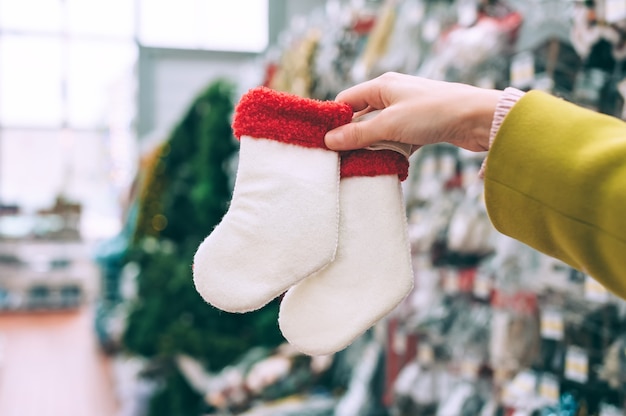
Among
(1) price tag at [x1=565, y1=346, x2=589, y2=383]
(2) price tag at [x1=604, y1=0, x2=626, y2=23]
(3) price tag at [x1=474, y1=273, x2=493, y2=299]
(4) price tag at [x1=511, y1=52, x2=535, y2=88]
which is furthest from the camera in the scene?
(3) price tag at [x1=474, y1=273, x2=493, y2=299]

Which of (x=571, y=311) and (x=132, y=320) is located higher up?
(x=571, y=311)

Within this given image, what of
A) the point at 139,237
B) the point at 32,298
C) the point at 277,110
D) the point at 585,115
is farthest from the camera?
the point at 32,298

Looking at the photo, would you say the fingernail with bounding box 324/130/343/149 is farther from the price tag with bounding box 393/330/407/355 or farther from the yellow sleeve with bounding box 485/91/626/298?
the price tag with bounding box 393/330/407/355

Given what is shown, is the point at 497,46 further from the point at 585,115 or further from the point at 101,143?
the point at 101,143


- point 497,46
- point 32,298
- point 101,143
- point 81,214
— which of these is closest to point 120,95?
point 101,143

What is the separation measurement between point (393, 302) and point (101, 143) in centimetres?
773

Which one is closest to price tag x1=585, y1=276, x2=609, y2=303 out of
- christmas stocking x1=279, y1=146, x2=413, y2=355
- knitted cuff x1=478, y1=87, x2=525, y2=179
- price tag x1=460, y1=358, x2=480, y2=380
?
price tag x1=460, y1=358, x2=480, y2=380

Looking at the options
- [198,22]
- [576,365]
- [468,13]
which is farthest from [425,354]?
[198,22]

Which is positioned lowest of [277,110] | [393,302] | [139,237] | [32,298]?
[32,298]

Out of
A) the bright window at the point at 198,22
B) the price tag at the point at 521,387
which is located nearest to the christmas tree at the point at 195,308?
the price tag at the point at 521,387

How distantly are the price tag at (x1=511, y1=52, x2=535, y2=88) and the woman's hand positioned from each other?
815 millimetres

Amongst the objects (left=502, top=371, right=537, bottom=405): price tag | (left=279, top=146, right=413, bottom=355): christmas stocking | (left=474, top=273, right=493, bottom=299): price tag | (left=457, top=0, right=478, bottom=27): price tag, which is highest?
(left=457, top=0, right=478, bottom=27): price tag

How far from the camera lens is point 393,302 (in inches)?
37.7

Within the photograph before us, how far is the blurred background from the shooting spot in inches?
60.6
